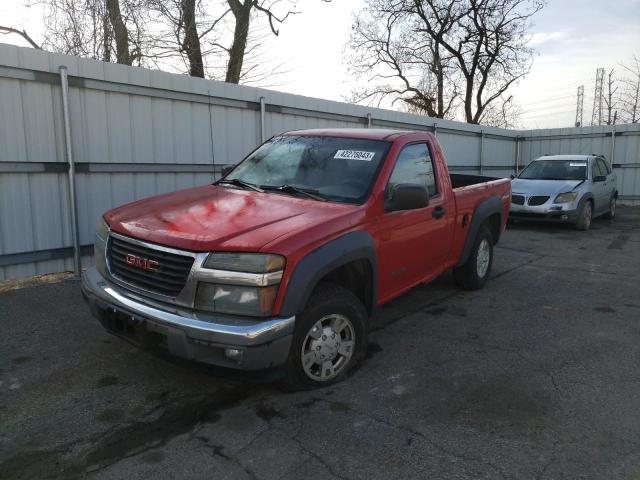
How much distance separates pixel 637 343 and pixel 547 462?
2348mm

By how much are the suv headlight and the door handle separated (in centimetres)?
212

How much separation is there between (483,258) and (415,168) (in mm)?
2151

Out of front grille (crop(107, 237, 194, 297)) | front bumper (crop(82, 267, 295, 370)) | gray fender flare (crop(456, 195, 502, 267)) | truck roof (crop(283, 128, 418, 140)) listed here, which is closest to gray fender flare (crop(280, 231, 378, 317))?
front bumper (crop(82, 267, 295, 370))

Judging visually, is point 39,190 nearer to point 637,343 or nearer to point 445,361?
point 445,361

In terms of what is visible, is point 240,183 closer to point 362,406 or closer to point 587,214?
point 362,406

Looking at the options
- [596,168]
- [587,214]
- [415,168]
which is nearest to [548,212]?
[587,214]

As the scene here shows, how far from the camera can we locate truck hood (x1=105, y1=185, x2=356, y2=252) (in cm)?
305

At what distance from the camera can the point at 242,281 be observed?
9.62 feet

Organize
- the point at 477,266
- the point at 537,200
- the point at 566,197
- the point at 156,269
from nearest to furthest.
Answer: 1. the point at 156,269
2. the point at 477,266
3. the point at 566,197
4. the point at 537,200

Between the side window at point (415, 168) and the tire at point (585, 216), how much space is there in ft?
24.2

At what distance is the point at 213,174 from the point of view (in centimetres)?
805

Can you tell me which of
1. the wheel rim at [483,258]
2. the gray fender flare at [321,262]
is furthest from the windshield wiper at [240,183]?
the wheel rim at [483,258]

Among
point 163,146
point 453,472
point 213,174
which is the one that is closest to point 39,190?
point 163,146

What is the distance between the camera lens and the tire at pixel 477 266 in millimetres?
5910
